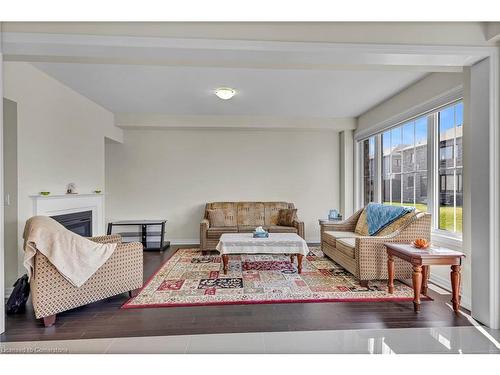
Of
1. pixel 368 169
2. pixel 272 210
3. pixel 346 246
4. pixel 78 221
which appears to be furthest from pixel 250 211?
pixel 78 221

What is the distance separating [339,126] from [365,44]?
366cm

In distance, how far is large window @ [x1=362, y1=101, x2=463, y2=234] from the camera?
339 cm

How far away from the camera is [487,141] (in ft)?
7.75

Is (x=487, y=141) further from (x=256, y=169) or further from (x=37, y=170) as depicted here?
(x=37, y=170)

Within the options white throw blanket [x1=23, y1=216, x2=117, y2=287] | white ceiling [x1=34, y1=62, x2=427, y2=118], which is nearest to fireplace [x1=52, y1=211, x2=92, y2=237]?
white throw blanket [x1=23, y1=216, x2=117, y2=287]

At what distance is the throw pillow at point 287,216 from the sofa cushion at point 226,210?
0.95m

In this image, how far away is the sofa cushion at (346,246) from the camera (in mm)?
3561

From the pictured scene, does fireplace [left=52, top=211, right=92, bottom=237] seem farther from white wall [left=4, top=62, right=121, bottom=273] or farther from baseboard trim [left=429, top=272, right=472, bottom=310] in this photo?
baseboard trim [left=429, top=272, right=472, bottom=310]

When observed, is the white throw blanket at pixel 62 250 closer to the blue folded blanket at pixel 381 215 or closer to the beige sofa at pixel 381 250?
the beige sofa at pixel 381 250

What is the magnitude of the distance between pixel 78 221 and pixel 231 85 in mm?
3094

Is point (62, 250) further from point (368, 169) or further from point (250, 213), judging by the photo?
point (368, 169)

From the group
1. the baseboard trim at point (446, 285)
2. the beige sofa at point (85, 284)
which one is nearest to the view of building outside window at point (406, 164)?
the baseboard trim at point (446, 285)
